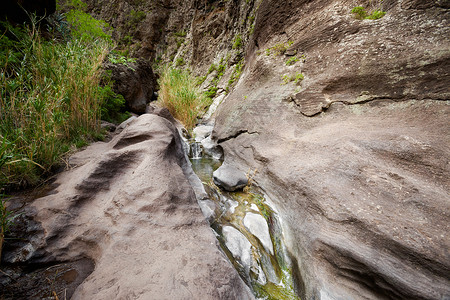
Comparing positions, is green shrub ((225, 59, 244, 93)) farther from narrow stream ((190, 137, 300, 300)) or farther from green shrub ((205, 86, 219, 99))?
narrow stream ((190, 137, 300, 300))

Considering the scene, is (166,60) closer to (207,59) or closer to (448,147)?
(207,59)

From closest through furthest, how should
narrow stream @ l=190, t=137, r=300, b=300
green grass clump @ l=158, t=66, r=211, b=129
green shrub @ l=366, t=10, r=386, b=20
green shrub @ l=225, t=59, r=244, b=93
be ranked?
narrow stream @ l=190, t=137, r=300, b=300
green shrub @ l=366, t=10, r=386, b=20
green grass clump @ l=158, t=66, r=211, b=129
green shrub @ l=225, t=59, r=244, b=93

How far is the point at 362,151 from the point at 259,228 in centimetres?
139

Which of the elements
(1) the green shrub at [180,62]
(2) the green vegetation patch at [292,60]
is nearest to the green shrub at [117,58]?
(2) the green vegetation patch at [292,60]

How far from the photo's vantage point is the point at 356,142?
72.3 inches

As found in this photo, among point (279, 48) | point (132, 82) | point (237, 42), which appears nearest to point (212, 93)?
point (237, 42)

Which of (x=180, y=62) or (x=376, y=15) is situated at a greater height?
(x=180, y=62)

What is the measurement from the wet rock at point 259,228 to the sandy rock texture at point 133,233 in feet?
2.42

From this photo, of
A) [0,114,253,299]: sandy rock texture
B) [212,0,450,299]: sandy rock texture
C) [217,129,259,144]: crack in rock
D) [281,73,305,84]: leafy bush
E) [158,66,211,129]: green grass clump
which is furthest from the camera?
[158,66,211,129]: green grass clump

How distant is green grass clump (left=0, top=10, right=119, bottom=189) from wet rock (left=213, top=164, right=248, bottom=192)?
198cm

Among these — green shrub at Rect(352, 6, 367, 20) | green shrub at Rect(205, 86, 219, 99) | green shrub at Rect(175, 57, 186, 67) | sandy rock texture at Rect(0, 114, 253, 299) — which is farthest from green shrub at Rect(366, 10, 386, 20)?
green shrub at Rect(175, 57, 186, 67)

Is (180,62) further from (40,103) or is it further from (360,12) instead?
(40,103)

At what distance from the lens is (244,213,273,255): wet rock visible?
1764mm

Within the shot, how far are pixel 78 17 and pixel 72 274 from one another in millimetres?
6141
